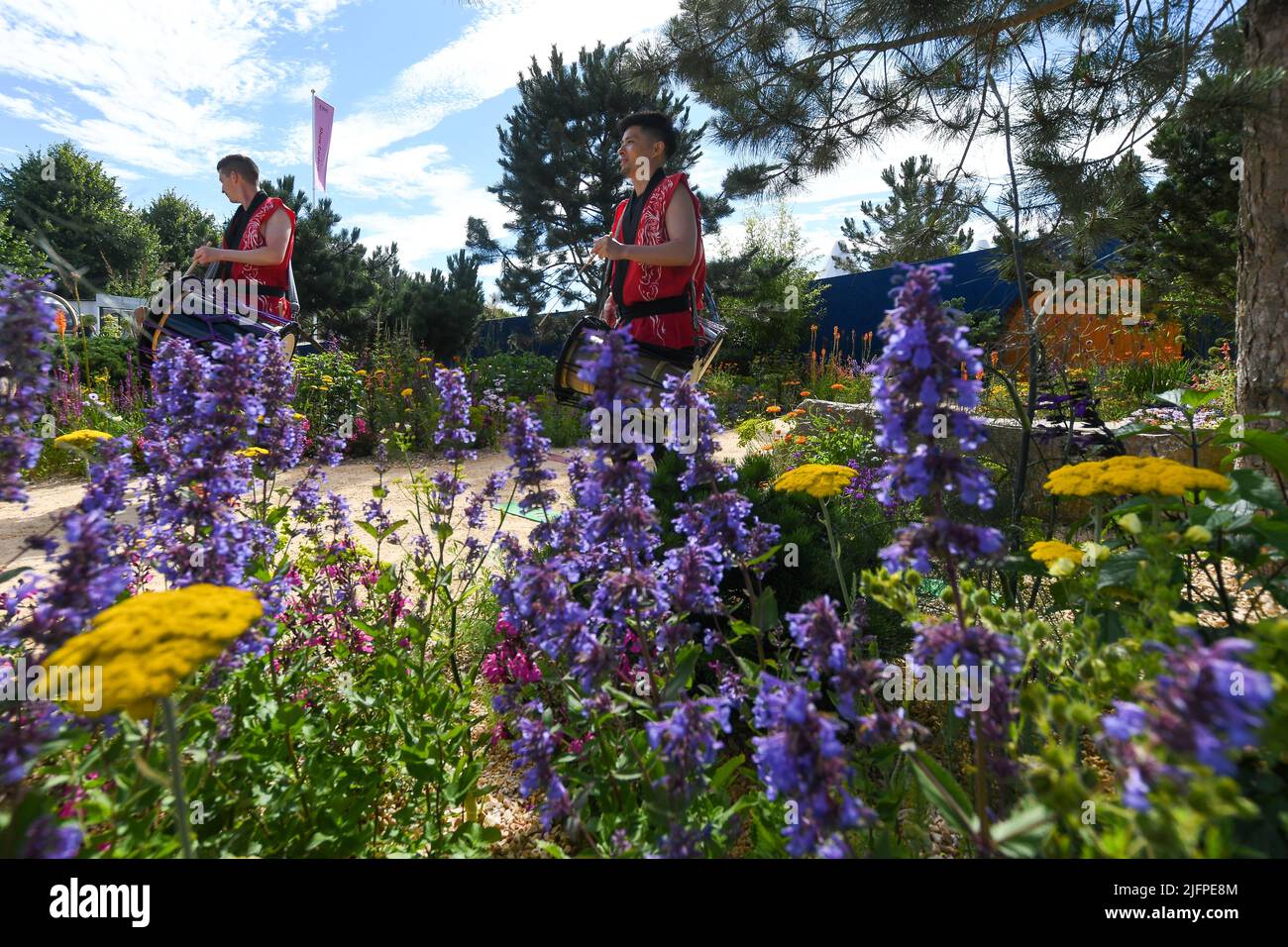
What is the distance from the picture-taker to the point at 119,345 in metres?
10.1

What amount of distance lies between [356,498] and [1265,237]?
21.1 ft

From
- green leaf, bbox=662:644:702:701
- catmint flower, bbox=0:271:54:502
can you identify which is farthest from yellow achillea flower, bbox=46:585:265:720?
green leaf, bbox=662:644:702:701

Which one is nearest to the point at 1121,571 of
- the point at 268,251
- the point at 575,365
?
the point at 575,365

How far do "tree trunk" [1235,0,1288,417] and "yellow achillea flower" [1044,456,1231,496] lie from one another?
1.79 meters

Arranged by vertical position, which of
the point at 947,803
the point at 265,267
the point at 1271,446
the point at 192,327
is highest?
the point at 265,267

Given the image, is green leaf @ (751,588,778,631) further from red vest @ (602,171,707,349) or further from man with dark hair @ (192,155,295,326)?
man with dark hair @ (192,155,295,326)

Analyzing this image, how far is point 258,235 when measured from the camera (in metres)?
4.47

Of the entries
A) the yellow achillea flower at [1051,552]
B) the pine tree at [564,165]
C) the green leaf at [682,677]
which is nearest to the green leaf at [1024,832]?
the green leaf at [682,677]

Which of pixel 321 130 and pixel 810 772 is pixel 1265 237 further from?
pixel 321 130

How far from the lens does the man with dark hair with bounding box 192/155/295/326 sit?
4.37m

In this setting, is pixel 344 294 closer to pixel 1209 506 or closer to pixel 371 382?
pixel 371 382

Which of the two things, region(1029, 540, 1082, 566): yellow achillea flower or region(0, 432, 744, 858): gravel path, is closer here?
region(1029, 540, 1082, 566): yellow achillea flower
